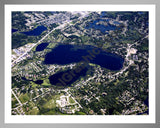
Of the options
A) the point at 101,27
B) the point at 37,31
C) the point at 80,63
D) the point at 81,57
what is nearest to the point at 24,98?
the point at 80,63

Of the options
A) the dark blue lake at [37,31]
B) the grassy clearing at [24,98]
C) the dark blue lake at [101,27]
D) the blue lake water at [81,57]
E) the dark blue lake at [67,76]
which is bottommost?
the grassy clearing at [24,98]

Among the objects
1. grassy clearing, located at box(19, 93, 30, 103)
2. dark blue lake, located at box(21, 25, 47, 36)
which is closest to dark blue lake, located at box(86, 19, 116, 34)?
dark blue lake, located at box(21, 25, 47, 36)

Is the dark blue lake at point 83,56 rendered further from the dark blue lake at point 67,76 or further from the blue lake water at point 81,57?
the dark blue lake at point 67,76

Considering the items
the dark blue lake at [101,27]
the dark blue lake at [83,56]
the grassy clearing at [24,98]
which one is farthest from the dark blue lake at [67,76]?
the dark blue lake at [101,27]

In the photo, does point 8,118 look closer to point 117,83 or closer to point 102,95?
point 102,95

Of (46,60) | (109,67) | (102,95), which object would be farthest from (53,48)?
(102,95)

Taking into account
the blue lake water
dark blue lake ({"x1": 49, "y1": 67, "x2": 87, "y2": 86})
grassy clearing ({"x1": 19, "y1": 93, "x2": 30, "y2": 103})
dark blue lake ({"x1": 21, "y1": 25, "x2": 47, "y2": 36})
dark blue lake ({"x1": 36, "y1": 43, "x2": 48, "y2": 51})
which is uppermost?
dark blue lake ({"x1": 21, "y1": 25, "x2": 47, "y2": 36})

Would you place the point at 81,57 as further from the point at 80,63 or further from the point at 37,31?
the point at 37,31

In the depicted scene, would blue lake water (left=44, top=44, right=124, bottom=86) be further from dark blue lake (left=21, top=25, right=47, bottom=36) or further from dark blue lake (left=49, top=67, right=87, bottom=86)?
dark blue lake (left=21, top=25, right=47, bottom=36)
